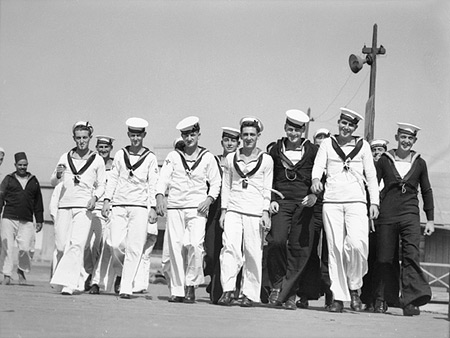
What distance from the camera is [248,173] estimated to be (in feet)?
31.8

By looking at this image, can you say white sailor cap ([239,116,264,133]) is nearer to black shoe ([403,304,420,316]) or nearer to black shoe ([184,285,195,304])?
black shoe ([184,285,195,304])

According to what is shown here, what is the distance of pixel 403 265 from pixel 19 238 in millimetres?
7499

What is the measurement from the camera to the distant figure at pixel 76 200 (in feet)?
33.8

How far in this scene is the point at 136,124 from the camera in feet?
34.3

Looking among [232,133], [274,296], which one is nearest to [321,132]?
[232,133]

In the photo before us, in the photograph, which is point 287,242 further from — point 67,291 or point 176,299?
point 67,291

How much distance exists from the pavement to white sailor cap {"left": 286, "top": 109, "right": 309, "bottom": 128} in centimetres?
219

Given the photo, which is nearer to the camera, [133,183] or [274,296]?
[274,296]

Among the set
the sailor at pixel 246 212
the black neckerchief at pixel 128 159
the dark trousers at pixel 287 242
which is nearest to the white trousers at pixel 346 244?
the dark trousers at pixel 287 242

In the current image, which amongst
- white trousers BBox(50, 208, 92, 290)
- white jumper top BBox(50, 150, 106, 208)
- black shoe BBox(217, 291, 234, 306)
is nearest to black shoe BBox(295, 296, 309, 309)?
black shoe BBox(217, 291, 234, 306)

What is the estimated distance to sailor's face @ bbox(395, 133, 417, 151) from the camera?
9.86m

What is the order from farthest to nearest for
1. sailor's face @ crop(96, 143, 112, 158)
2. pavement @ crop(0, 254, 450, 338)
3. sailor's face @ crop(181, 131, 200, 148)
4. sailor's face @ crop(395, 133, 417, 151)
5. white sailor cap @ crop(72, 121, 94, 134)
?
sailor's face @ crop(96, 143, 112, 158) < white sailor cap @ crop(72, 121, 94, 134) < sailor's face @ crop(181, 131, 200, 148) < sailor's face @ crop(395, 133, 417, 151) < pavement @ crop(0, 254, 450, 338)

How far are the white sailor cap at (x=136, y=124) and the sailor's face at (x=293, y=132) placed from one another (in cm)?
188

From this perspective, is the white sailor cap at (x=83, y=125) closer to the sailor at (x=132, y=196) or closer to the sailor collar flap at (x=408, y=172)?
the sailor at (x=132, y=196)
